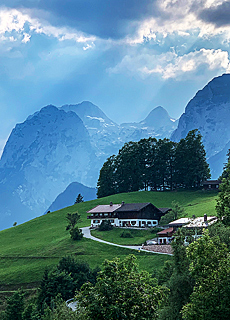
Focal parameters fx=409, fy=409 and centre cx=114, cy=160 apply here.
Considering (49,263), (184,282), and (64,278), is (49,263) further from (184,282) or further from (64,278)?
(184,282)

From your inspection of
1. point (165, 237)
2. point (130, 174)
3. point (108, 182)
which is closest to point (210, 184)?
point (130, 174)

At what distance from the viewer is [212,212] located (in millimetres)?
87188

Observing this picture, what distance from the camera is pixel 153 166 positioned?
14050cm

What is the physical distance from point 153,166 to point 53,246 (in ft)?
224

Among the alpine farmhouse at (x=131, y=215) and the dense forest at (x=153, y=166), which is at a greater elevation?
the dense forest at (x=153, y=166)

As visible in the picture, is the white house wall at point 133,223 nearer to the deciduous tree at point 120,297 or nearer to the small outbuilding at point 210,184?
the small outbuilding at point 210,184

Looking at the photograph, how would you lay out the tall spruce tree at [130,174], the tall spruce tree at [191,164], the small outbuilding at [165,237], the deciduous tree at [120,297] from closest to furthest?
the deciduous tree at [120,297] → the small outbuilding at [165,237] → the tall spruce tree at [191,164] → the tall spruce tree at [130,174]

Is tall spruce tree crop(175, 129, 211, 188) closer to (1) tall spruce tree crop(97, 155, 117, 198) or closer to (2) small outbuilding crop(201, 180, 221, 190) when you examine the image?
(2) small outbuilding crop(201, 180, 221, 190)

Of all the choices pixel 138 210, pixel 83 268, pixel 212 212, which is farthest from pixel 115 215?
pixel 83 268

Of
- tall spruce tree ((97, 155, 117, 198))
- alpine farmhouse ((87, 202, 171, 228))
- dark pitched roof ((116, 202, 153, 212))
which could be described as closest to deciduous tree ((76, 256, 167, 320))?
alpine farmhouse ((87, 202, 171, 228))

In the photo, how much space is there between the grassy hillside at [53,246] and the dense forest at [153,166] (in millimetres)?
15651

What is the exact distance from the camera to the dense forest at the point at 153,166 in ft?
438

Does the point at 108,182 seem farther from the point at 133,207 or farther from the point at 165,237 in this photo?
the point at 165,237

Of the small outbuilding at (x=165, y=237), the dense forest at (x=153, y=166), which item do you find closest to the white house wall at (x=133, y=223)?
the small outbuilding at (x=165, y=237)
